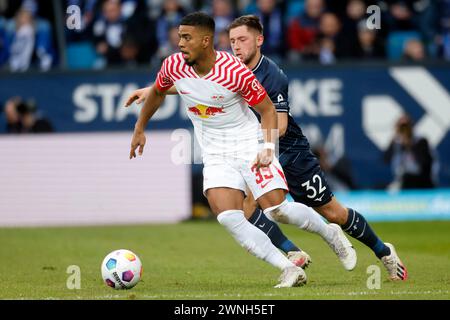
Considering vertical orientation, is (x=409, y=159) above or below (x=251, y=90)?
below

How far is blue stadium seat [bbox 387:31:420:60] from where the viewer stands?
20.2 meters

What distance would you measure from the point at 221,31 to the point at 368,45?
9.05ft

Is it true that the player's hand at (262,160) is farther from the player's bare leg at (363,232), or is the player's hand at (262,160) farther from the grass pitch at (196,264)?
the player's bare leg at (363,232)

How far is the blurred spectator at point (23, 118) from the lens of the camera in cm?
1923

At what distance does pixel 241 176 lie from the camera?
9156 mm

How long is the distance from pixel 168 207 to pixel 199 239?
3.72 metres

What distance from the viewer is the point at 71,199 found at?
62.0 ft

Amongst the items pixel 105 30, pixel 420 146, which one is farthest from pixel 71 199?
pixel 420 146

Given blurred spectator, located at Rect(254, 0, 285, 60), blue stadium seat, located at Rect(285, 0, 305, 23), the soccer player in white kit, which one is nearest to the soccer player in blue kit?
the soccer player in white kit

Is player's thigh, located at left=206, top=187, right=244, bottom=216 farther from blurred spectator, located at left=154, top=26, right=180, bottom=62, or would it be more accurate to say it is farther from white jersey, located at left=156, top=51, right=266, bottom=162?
blurred spectator, located at left=154, top=26, right=180, bottom=62

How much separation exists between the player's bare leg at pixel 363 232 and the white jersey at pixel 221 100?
1254 mm

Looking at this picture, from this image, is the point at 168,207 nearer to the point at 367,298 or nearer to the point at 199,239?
the point at 199,239

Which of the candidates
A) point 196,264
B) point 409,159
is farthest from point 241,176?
point 409,159

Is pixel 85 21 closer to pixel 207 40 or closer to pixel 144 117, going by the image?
pixel 144 117
